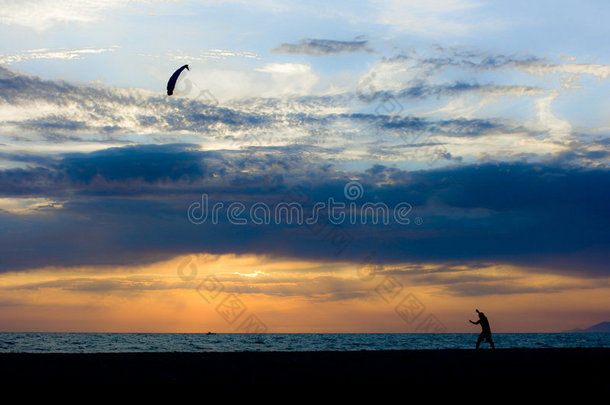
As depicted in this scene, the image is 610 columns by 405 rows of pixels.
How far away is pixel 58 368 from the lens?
19.7m

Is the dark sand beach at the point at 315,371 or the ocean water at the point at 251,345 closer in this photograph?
the dark sand beach at the point at 315,371

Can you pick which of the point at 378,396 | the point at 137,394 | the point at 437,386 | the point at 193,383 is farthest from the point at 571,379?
the point at 137,394

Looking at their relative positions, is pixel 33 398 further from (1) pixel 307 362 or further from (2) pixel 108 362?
(1) pixel 307 362

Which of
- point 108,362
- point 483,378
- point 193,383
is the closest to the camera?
point 193,383

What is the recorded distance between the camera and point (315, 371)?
61.7ft

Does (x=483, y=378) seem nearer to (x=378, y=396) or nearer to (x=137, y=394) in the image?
(x=378, y=396)

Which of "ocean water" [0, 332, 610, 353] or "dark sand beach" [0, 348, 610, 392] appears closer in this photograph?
"dark sand beach" [0, 348, 610, 392]

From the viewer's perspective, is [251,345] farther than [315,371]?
Yes

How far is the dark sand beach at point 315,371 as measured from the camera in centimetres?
1589

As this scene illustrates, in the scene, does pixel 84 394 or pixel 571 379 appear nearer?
pixel 84 394

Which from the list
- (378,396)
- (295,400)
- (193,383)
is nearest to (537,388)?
(378,396)

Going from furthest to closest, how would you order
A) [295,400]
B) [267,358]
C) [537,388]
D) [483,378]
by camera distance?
[267,358] → [483,378] → [537,388] → [295,400]

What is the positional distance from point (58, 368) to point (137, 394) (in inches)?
298

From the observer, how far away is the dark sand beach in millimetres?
15891
